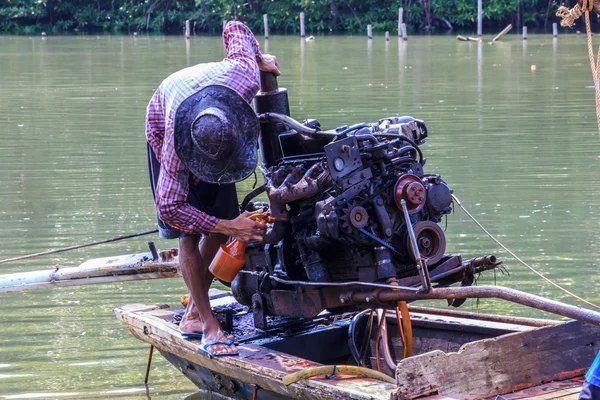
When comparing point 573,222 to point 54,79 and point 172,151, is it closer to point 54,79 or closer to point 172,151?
point 172,151

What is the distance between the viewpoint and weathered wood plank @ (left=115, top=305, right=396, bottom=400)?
4438mm

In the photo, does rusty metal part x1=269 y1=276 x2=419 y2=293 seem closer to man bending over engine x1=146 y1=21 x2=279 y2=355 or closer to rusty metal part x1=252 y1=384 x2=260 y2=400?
man bending over engine x1=146 y1=21 x2=279 y2=355

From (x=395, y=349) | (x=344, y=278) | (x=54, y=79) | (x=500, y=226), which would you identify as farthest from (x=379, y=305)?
(x=54, y=79)

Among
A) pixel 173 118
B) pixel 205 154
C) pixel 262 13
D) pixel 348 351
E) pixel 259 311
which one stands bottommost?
pixel 348 351

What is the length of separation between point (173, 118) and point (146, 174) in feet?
24.3

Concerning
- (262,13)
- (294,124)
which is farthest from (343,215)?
(262,13)

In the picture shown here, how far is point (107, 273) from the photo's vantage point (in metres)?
6.21

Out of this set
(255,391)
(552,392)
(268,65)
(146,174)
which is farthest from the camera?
(146,174)

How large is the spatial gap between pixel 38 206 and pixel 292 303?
19.6ft

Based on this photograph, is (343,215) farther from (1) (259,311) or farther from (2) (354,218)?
(1) (259,311)

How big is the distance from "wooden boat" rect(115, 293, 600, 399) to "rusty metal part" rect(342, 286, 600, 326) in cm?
20

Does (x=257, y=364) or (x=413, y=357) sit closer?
(x=413, y=357)

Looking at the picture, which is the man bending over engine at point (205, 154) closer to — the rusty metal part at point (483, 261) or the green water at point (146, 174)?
the rusty metal part at point (483, 261)

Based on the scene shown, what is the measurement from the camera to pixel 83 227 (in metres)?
Answer: 9.58
